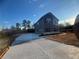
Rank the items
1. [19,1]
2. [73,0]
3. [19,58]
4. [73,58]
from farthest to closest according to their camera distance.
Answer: [19,1]
[73,0]
[19,58]
[73,58]

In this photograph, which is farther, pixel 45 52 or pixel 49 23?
pixel 49 23

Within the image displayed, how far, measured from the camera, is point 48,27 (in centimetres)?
3772

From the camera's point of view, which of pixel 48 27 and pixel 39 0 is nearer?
pixel 39 0

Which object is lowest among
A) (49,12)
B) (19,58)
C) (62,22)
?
(19,58)

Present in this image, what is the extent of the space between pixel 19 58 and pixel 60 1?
9.97m

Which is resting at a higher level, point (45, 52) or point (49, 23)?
point (49, 23)

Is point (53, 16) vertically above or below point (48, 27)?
Result: above

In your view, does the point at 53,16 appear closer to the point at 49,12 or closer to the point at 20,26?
the point at 49,12

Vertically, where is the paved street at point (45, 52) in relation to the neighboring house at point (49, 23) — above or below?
below

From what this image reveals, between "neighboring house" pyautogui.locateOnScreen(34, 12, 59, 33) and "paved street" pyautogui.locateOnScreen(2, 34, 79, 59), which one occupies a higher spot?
"neighboring house" pyautogui.locateOnScreen(34, 12, 59, 33)

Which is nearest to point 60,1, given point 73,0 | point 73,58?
point 73,0

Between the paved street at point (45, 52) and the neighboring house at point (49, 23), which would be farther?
the neighboring house at point (49, 23)

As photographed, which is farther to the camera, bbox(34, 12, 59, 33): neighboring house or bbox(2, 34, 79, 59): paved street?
bbox(34, 12, 59, 33): neighboring house

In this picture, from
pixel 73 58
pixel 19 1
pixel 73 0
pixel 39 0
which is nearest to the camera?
pixel 73 58
